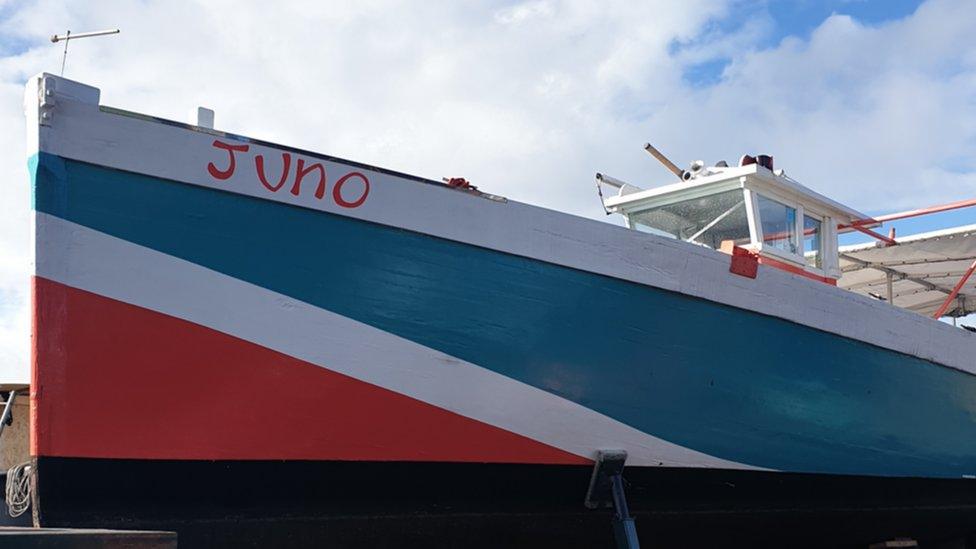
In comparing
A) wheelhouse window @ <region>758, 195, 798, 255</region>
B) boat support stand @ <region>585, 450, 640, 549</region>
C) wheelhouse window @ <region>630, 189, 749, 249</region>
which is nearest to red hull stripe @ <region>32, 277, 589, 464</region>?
boat support stand @ <region>585, 450, 640, 549</region>

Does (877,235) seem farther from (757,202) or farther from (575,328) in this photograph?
(575,328)

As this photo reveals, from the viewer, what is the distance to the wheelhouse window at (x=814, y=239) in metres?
6.26

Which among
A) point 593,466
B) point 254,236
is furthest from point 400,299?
point 593,466

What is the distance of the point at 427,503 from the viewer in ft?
13.7

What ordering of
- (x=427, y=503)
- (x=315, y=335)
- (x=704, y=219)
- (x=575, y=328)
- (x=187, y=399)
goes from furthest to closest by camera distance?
(x=704, y=219), (x=575, y=328), (x=427, y=503), (x=315, y=335), (x=187, y=399)

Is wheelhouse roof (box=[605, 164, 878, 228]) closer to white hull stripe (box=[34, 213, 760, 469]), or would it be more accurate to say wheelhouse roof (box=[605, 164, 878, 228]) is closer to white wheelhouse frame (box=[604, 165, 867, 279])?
white wheelhouse frame (box=[604, 165, 867, 279])

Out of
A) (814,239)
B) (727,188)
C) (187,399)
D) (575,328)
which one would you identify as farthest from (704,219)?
(187,399)

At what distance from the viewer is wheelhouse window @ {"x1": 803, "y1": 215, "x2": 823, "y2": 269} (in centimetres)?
626

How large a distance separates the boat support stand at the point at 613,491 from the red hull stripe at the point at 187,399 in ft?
2.91

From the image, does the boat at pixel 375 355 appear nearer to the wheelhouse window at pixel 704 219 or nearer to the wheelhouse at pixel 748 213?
the wheelhouse at pixel 748 213

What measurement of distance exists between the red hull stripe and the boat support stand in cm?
89

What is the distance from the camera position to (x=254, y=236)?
3.77 metres

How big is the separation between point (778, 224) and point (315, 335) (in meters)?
3.51

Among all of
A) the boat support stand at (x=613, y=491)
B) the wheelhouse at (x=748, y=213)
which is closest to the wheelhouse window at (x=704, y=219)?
the wheelhouse at (x=748, y=213)
